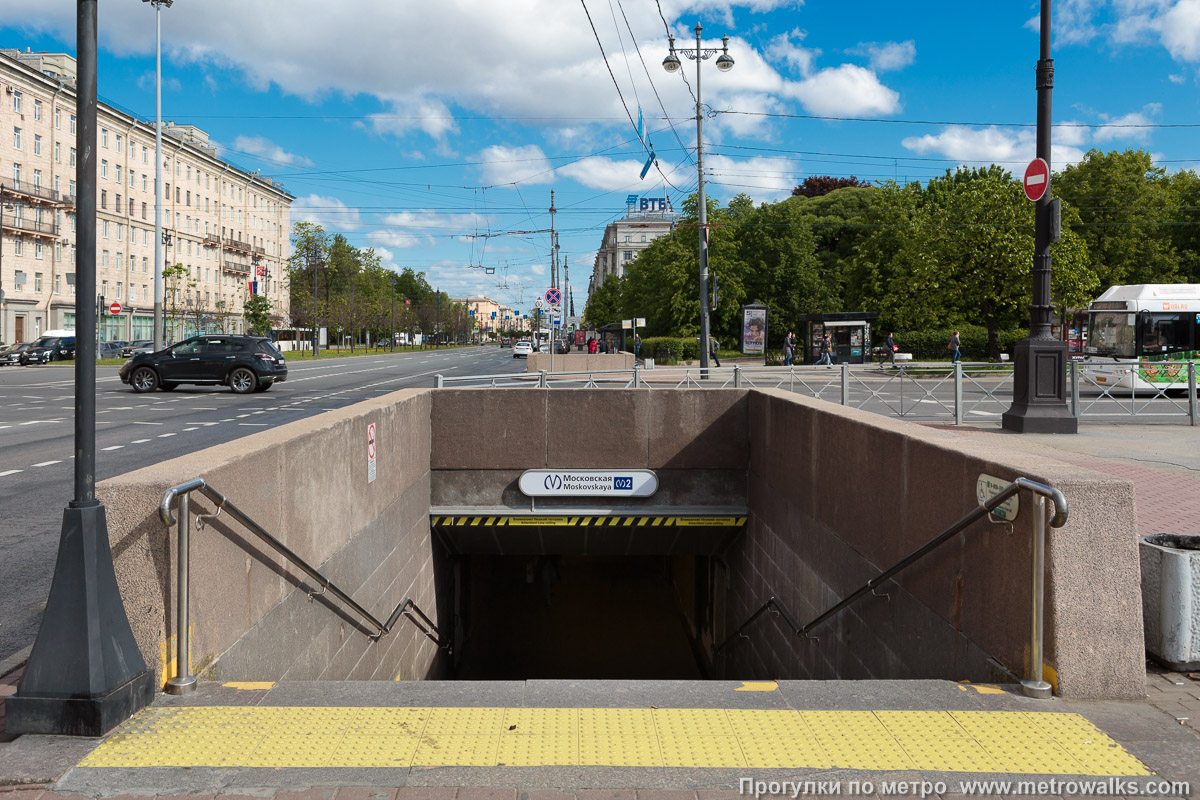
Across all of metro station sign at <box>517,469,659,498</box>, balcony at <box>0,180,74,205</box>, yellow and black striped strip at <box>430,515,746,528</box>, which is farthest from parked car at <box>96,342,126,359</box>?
metro station sign at <box>517,469,659,498</box>

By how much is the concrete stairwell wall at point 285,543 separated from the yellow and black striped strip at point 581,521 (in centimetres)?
159

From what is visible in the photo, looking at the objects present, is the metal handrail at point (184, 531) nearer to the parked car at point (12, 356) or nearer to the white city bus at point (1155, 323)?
the white city bus at point (1155, 323)

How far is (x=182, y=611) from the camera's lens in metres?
3.90

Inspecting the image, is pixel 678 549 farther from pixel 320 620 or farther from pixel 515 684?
pixel 515 684

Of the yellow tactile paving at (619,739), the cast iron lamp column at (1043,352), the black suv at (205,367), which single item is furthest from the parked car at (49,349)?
the yellow tactile paving at (619,739)

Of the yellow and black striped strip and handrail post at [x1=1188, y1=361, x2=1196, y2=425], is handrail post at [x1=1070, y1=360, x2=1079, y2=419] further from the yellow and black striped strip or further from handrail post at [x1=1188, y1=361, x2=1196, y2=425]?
the yellow and black striped strip

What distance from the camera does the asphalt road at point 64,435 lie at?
22.0ft

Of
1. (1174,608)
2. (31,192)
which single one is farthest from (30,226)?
(1174,608)

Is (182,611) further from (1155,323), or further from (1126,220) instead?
(1126,220)

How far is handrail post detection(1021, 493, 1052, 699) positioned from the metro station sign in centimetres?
738

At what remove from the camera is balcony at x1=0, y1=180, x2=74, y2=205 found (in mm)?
56656

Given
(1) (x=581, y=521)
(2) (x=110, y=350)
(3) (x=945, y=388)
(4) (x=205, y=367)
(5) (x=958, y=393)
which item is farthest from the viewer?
(2) (x=110, y=350)

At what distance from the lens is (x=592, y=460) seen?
1116 cm

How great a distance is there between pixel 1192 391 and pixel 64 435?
20123mm
